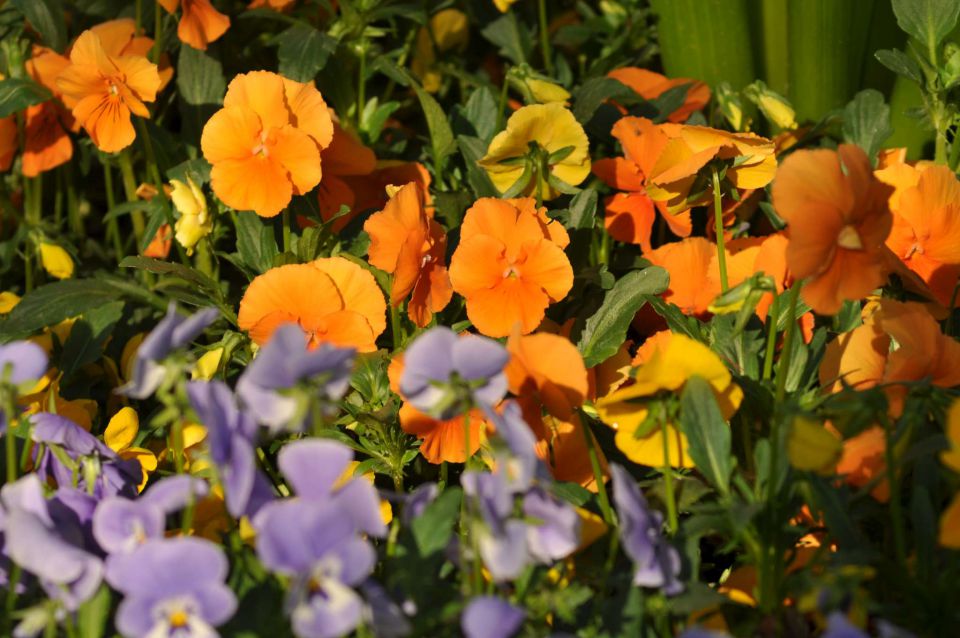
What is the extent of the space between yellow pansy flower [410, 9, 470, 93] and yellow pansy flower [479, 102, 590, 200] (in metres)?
0.67

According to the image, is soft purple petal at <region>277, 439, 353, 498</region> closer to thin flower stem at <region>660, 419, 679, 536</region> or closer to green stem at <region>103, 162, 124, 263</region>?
thin flower stem at <region>660, 419, 679, 536</region>

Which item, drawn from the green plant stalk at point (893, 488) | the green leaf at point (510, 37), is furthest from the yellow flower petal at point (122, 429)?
the green leaf at point (510, 37)

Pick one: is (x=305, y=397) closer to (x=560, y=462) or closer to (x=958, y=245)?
(x=560, y=462)

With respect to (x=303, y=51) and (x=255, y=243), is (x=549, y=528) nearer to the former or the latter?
(x=255, y=243)

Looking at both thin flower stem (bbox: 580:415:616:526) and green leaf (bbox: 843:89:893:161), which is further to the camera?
green leaf (bbox: 843:89:893:161)

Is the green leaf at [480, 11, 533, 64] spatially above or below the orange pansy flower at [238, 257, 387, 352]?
below

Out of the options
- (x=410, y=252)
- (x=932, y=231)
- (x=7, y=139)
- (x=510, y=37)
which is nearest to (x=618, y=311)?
(x=410, y=252)

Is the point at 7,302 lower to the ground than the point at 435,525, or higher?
lower

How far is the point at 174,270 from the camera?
1610 mm

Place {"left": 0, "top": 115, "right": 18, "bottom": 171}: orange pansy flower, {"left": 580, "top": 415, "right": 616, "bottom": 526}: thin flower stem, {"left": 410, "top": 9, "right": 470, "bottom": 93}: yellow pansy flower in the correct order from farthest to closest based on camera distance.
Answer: {"left": 410, "top": 9, "right": 470, "bottom": 93}: yellow pansy flower < {"left": 0, "top": 115, "right": 18, "bottom": 171}: orange pansy flower < {"left": 580, "top": 415, "right": 616, "bottom": 526}: thin flower stem

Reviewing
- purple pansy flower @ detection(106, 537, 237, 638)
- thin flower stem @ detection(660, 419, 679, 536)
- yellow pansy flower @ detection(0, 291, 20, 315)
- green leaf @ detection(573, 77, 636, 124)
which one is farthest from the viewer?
green leaf @ detection(573, 77, 636, 124)

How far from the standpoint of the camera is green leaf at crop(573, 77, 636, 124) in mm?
1928

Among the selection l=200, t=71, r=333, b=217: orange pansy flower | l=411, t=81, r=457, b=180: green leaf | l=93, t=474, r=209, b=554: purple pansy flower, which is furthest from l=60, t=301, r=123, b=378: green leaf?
l=93, t=474, r=209, b=554: purple pansy flower

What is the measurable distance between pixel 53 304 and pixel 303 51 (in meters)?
Answer: 0.51
